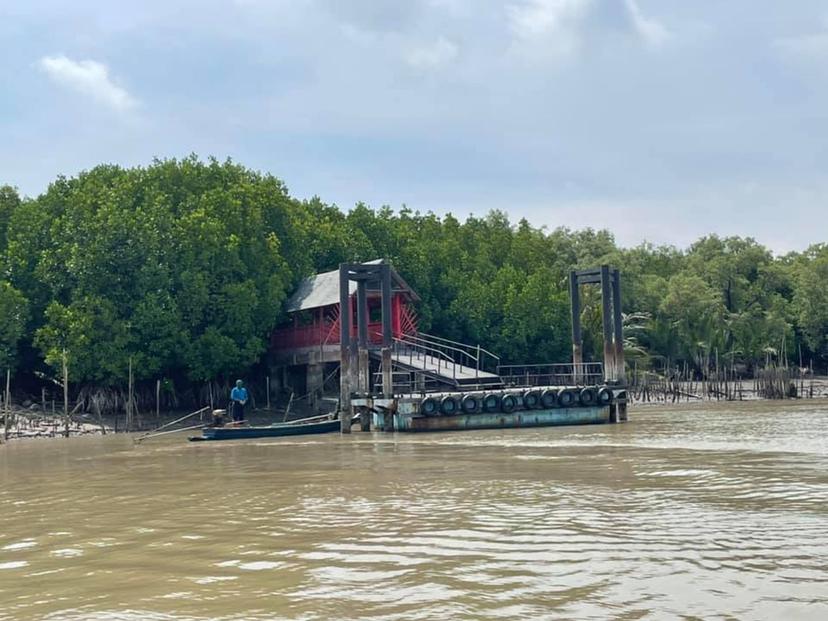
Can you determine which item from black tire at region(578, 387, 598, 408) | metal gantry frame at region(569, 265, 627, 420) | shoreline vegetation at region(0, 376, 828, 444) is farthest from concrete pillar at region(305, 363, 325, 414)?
black tire at region(578, 387, 598, 408)

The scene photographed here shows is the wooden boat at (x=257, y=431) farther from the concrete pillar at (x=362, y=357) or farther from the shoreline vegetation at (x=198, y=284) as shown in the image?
the shoreline vegetation at (x=198, y=284)

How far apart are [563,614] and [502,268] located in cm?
4515

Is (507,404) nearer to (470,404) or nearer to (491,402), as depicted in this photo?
(491,402)

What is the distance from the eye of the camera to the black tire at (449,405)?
29547 millimetres

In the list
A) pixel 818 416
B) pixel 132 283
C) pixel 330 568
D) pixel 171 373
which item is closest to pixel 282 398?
pixel 171 373

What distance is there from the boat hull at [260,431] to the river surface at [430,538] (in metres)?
7.55

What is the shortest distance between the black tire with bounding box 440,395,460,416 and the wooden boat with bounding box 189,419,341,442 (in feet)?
12.3

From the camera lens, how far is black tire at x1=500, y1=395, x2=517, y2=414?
30406 mm

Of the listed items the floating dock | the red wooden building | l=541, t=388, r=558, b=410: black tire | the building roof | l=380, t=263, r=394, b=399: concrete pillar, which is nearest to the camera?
the floating dock

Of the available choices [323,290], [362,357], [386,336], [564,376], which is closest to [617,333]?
[564,376]

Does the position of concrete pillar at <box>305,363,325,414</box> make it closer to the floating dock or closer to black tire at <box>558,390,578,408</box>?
the floating dock

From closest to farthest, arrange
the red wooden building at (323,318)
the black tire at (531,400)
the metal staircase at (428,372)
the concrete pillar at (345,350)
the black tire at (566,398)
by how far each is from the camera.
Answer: the concrete pillar at (345,350)
the black tire at (531,400)
the black tire at (566,398)
the metal staircase at (428,372)
the red wooden building at (323,318)

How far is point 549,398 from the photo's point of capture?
30984 mm

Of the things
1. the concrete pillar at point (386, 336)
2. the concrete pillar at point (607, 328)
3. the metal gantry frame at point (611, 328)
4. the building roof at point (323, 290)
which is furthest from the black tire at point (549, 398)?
the building roof at point (323, 290)
